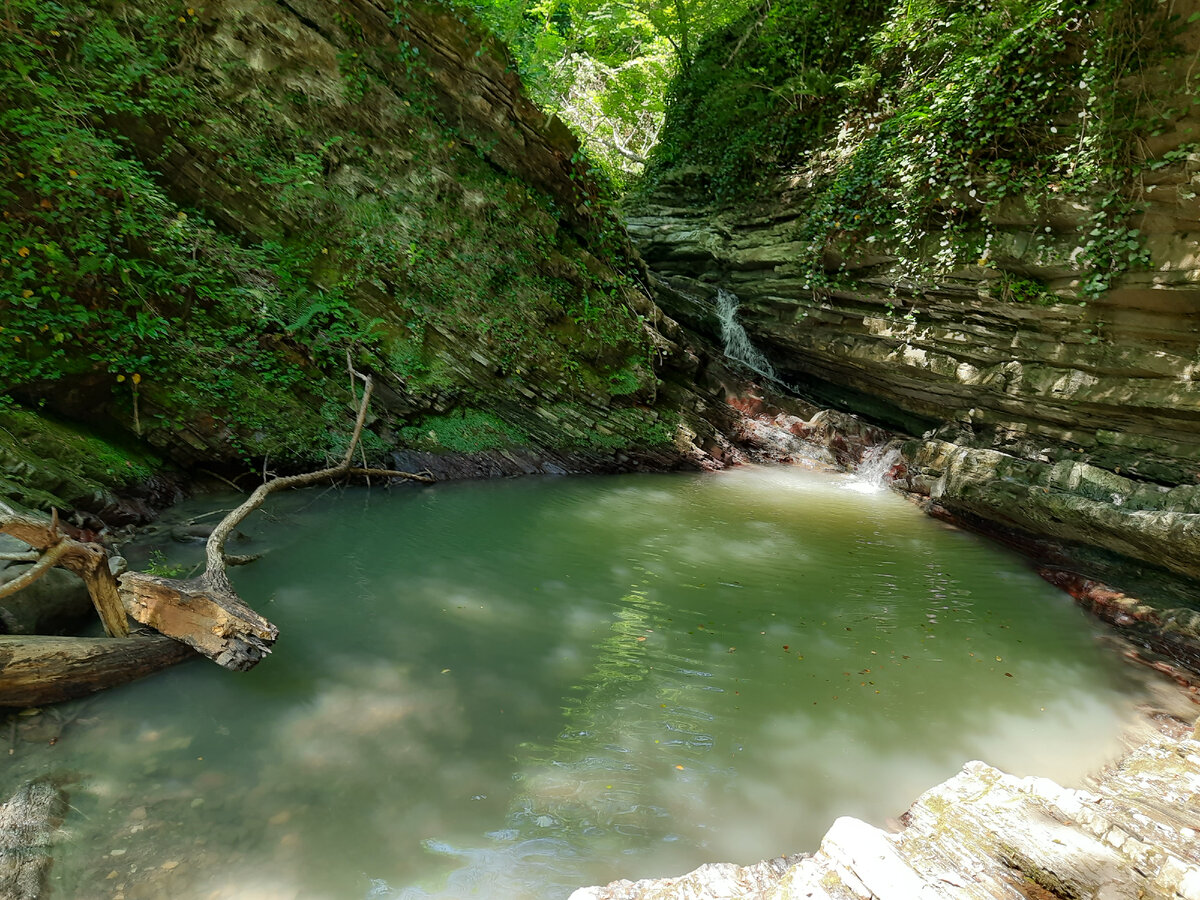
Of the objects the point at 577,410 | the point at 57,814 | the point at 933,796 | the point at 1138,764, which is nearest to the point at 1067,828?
the point at 933,796

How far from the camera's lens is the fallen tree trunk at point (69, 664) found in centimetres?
296

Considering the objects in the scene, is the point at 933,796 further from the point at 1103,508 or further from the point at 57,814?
the point at 1103,508

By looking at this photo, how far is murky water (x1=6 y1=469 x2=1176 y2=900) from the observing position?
8.49 ft

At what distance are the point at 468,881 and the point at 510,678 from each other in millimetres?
1459

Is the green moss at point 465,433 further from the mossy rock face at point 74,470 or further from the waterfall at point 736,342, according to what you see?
the waterfall at point 736,342

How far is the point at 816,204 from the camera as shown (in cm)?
1175

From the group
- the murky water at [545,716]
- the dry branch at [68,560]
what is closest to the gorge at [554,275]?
the murky water at [545,716]

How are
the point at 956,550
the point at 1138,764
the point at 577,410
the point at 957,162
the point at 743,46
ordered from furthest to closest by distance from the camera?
the point at 743,46
the point at 577,410
the point at 957,162
the point at 956,550
the point at 1138,764

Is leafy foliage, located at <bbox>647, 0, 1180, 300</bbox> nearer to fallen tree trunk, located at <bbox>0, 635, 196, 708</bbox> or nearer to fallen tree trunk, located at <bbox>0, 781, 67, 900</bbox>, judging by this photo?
fallen tree trunk, located at <bbox>0, 635, 196, 708</bbox>

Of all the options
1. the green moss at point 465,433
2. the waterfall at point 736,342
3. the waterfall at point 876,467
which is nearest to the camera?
the green moss at point 465,433

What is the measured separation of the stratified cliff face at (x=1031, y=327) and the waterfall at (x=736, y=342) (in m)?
1.04

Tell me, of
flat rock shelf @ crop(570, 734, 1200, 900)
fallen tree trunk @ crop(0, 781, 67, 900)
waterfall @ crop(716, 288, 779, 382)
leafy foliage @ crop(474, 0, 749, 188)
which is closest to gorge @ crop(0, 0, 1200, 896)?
fallen tree trunk @ crop(0, 781, 67, 900)

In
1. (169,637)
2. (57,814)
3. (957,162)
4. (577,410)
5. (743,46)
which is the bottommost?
(57,814)

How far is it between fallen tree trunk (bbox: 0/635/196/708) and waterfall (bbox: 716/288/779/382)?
41.1ft
